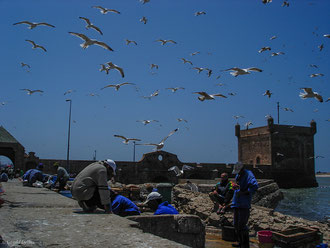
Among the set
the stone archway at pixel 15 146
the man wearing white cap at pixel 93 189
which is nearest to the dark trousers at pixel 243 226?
the man wearing white cap at pixel 93 189

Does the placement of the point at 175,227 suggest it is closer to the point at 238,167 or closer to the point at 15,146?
the point at 238,167

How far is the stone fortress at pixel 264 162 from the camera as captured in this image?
34469 mm

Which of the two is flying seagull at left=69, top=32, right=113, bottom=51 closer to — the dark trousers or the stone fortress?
the dark trousers

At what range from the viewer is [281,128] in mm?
44562

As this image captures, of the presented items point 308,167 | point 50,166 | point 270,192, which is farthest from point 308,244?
point 308,167

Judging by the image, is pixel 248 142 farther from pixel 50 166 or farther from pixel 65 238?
pixel 65 238

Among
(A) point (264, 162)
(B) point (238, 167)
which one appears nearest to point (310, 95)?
(B) point (238, 167)

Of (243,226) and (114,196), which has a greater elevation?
(114,196)

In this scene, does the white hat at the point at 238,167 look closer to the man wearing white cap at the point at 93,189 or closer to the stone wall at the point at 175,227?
the stone wall at the point at 175,227

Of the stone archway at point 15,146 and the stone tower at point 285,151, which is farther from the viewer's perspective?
the stone tower at point 285,151

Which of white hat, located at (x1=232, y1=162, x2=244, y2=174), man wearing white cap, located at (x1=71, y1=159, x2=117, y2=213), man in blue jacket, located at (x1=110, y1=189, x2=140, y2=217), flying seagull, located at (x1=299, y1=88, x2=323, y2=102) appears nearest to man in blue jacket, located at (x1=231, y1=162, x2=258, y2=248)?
white hat, located at (x1=232, y1=162, x2=244, y2=174)

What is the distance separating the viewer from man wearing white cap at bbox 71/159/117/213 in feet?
13.0

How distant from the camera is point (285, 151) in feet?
145

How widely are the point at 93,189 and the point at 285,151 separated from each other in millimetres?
43612
